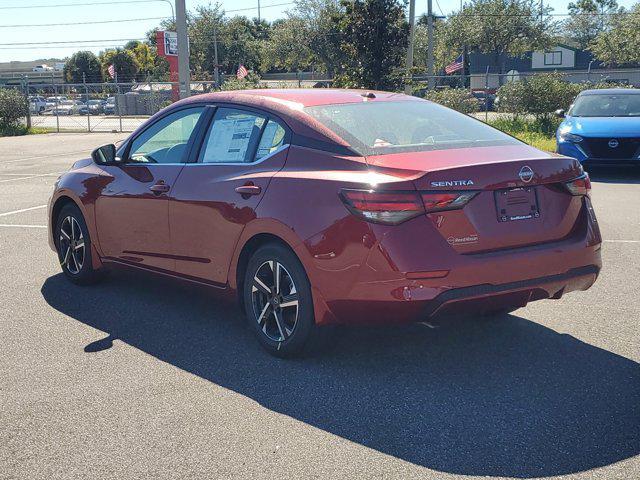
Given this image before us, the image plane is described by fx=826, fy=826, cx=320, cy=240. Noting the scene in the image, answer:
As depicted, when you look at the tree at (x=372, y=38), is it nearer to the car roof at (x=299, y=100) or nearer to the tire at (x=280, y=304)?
the car roof at (x=299, y=100)

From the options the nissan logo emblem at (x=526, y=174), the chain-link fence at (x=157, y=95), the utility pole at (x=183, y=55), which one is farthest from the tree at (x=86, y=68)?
the nissan logo emblem at (x=526, y=174)

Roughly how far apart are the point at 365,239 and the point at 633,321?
239 cm

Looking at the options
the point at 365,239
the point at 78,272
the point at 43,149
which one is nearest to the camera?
the point at 365,239

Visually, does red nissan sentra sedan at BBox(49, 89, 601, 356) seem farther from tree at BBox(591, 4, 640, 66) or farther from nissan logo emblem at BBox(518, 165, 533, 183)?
tree at BBox(591, 4, 640, 66)

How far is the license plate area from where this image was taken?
454cm

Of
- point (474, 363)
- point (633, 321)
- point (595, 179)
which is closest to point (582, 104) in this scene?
point (595, 179)

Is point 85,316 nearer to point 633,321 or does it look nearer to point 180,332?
point 180,332

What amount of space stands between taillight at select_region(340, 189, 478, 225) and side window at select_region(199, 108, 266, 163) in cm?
117

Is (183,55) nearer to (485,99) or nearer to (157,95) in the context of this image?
(485,99)

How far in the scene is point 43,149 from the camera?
24672 millimetres

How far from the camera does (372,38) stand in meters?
20.9

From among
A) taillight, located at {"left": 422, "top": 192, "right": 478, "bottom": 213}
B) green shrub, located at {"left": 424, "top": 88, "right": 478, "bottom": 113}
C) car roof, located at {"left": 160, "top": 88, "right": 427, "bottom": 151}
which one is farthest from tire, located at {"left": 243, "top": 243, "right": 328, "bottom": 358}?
green shrub, located at {"left": 424, "top": 88, "right": 478, "bottom": 113}

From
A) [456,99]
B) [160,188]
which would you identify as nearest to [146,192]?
[160,188]

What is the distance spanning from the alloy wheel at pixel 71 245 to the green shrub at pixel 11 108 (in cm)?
2696
